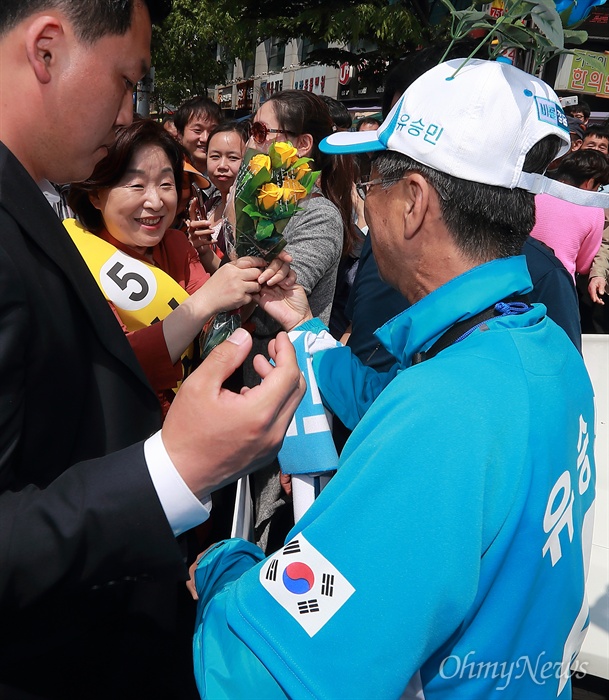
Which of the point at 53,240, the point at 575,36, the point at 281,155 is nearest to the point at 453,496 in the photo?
the point at 53,240

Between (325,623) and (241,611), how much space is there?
159 mm

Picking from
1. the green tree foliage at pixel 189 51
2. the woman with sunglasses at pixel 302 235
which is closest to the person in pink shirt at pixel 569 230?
the woman with sunglasses at pixel 302 235

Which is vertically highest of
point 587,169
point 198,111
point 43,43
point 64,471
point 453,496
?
point 43,43

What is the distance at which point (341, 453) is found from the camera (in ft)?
4.45

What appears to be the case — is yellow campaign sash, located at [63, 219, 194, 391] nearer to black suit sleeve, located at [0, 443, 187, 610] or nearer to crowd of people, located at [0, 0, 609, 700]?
crowd of people, located at [0, 0, 609, 700]

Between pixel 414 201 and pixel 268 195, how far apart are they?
0.74 m

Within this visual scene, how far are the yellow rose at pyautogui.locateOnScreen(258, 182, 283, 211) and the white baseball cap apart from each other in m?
0.70

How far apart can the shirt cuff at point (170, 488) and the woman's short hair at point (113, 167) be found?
79.7 inches

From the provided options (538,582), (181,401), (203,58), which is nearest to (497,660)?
(538,582)

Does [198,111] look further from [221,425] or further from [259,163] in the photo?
[221,425]

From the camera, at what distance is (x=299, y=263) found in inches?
108

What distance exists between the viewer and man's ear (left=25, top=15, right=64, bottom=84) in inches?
47.4

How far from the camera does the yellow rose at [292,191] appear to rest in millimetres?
2125

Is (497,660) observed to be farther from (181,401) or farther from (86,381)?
(86,381)
